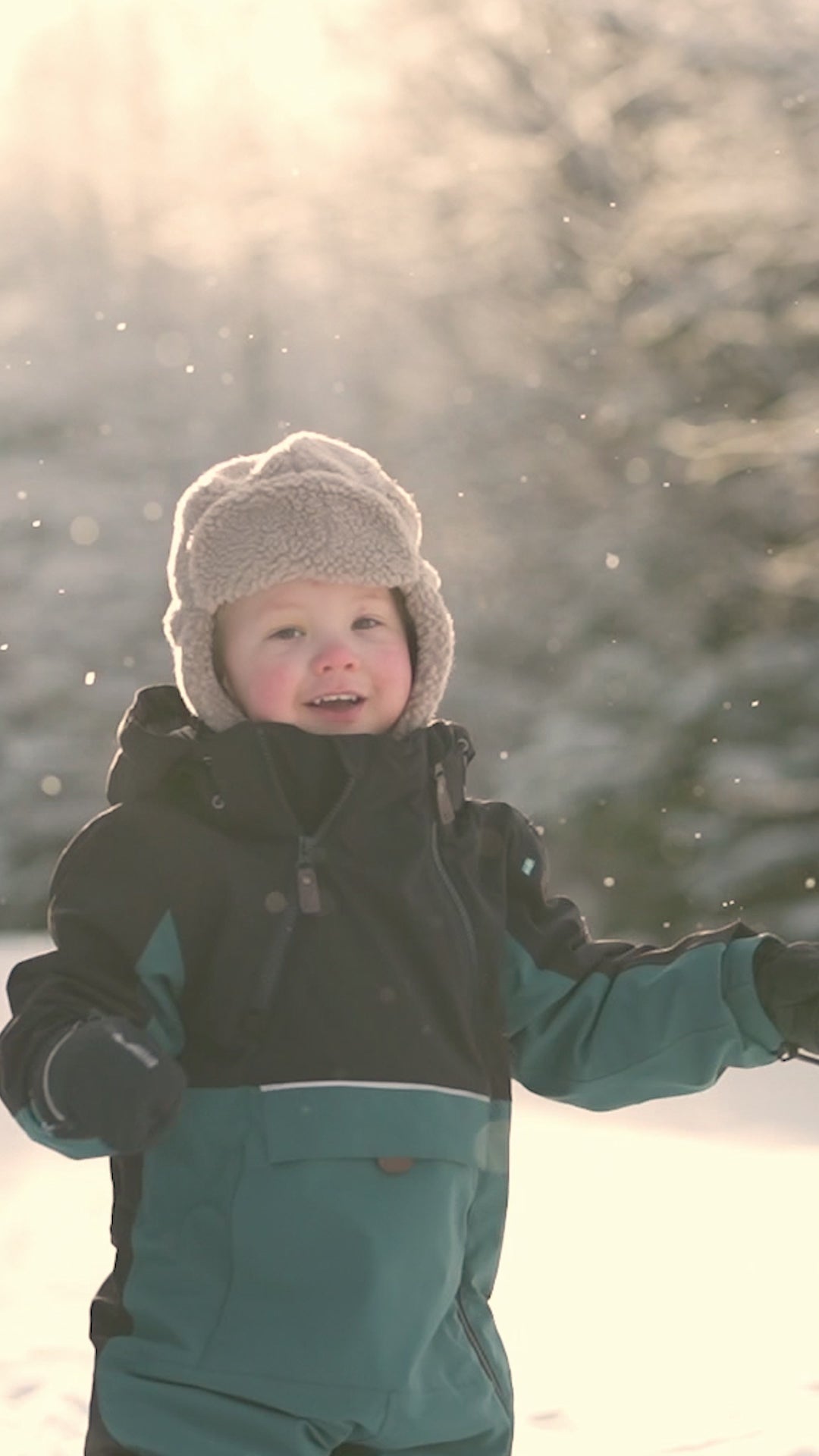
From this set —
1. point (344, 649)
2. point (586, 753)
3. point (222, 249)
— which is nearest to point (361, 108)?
point (222, 249)

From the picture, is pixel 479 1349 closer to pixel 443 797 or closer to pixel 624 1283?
pixel 443 797

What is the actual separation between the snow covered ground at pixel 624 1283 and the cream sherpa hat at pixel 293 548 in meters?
1.38

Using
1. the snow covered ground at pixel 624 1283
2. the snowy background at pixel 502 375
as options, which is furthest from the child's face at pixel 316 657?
the snowy background at pixel 502 375

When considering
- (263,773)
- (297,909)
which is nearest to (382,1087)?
(297,909)

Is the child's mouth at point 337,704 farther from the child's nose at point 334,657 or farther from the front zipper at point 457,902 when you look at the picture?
the front zipper at point 457,902

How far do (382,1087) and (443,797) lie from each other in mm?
295

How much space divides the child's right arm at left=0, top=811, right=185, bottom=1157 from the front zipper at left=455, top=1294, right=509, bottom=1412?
0.34m

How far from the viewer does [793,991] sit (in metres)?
1.77

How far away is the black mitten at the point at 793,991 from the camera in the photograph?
69.4 inches

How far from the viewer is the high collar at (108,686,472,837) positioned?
1.71m

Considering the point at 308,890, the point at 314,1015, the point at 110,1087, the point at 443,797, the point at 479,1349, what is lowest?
the point at 479,1349

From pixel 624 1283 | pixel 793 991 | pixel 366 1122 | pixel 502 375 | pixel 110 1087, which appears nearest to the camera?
pixel 110 1087

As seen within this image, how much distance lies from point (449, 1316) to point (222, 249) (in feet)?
39.3

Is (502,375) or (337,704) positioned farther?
(502,375)
